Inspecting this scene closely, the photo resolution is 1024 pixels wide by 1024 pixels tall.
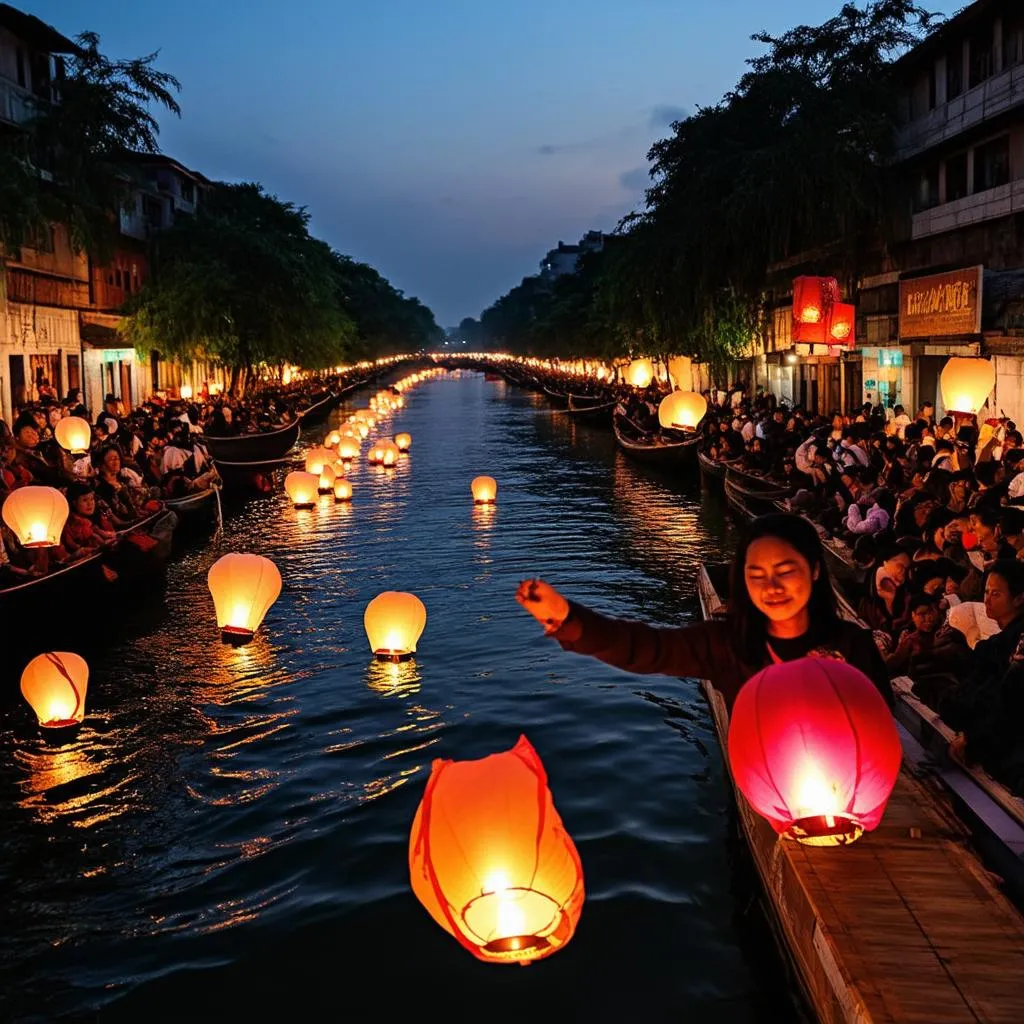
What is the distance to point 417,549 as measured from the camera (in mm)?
20859

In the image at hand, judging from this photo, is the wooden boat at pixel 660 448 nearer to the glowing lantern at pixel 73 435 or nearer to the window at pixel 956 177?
the window at pixel 956 177

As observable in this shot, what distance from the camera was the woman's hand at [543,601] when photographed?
4160mm

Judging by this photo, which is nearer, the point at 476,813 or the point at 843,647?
the point at 476,813

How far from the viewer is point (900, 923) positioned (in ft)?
16.3

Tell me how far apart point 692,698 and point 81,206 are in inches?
940

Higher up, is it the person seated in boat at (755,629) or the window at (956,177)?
the window at (956,177)

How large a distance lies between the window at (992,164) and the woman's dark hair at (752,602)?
20964 millimetres

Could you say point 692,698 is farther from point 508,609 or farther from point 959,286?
point 959,286

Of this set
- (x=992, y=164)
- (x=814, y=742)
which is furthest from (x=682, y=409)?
(x=814, y=742)

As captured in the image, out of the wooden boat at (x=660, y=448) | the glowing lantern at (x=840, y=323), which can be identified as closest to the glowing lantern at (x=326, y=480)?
the wooden boat at (x=660, y=448)

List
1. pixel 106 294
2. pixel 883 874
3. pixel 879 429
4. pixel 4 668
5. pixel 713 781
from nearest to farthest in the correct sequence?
pixel 883 874, pixel 713 781, pixel 4 668, pixel 879 429, pixel 106 294

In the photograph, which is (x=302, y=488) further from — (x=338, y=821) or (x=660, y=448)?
(x=338, y=821)

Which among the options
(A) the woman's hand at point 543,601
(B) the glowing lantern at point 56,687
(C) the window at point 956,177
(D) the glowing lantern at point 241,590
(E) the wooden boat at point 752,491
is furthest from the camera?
(C) the window at point 956,177

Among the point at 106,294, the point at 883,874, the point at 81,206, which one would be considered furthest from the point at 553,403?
the point at 883,874
